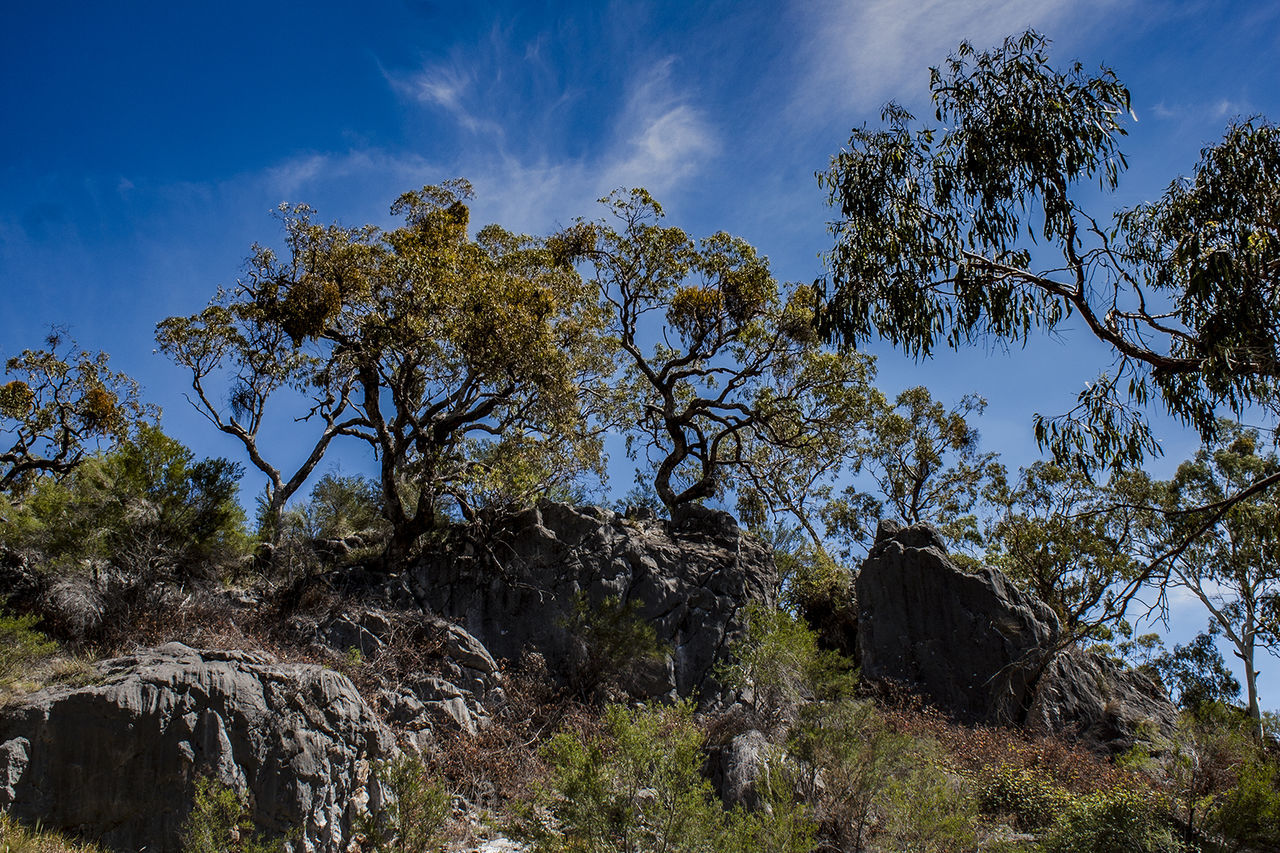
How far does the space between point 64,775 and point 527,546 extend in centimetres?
698

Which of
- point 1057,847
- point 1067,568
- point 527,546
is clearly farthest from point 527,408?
point 1067,568

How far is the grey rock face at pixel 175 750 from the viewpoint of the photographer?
634 cm

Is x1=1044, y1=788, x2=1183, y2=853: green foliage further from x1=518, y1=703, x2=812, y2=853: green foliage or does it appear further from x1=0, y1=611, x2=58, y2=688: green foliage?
x1=0, y1=611, x2=58, y2=688: green foliage

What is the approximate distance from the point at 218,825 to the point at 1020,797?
28.6 feet

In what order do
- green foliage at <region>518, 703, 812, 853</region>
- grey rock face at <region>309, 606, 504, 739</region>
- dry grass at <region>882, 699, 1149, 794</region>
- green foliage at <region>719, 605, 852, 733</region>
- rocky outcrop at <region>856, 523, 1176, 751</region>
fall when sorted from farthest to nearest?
rocky outcrop at <region>856, 523, 1176, 751</region>, dry grass at <region>882, 699, 1149, 794</region>, green foliage at <region>719, 605, 852, 733</region>, grey rock face at <region>309, 606, 504, 739</region>, green foliage at <region>518, 703, 812, 853</region>

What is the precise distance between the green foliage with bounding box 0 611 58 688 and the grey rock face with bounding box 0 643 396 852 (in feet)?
1.91

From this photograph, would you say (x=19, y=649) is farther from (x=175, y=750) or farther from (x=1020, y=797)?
(x=1020, y=797)

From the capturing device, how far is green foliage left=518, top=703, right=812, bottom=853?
581 cm

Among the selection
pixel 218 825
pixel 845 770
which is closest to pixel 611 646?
pixel 845 770

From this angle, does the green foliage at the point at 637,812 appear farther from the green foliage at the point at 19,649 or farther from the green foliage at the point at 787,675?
the green foliage at the point at 19,649

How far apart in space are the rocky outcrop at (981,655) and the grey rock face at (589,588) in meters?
2.29

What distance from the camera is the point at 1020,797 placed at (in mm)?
9406

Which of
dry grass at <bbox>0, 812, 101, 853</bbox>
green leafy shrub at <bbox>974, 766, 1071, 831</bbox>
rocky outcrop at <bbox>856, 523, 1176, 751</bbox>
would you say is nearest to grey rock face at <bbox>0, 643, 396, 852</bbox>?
dry grass at <bbox>0, 812, 101, 853</bbox>

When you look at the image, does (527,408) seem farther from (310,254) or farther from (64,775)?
(64,775)
